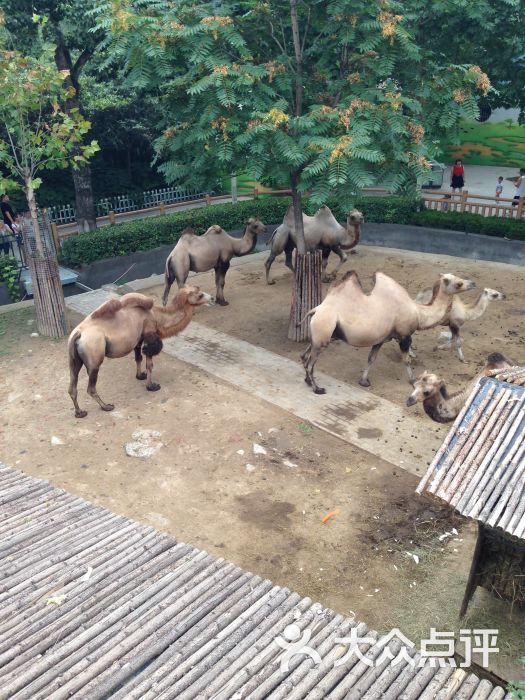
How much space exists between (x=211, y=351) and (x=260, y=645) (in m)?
9.16

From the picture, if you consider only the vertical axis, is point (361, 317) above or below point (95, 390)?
above

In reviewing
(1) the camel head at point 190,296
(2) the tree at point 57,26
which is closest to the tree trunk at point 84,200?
(2) the tree at point 57,26

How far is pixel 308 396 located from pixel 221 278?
508 centimetres

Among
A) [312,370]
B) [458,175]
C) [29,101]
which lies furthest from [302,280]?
[458,175]

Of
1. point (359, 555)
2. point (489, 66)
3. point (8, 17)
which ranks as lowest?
point (359, 555)

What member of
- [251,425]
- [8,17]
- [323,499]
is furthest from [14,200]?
[323,499]

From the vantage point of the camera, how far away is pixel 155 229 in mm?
17859

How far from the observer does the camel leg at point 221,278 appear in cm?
1488

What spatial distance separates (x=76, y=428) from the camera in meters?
10.2

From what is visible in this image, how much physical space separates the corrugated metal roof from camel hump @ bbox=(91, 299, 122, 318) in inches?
250

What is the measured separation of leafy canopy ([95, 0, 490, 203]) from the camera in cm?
1006

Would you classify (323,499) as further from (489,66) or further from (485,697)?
(489,66)

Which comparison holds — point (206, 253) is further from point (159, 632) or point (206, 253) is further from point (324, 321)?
point (159, 632)

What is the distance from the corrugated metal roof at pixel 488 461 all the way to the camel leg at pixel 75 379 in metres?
6.40
